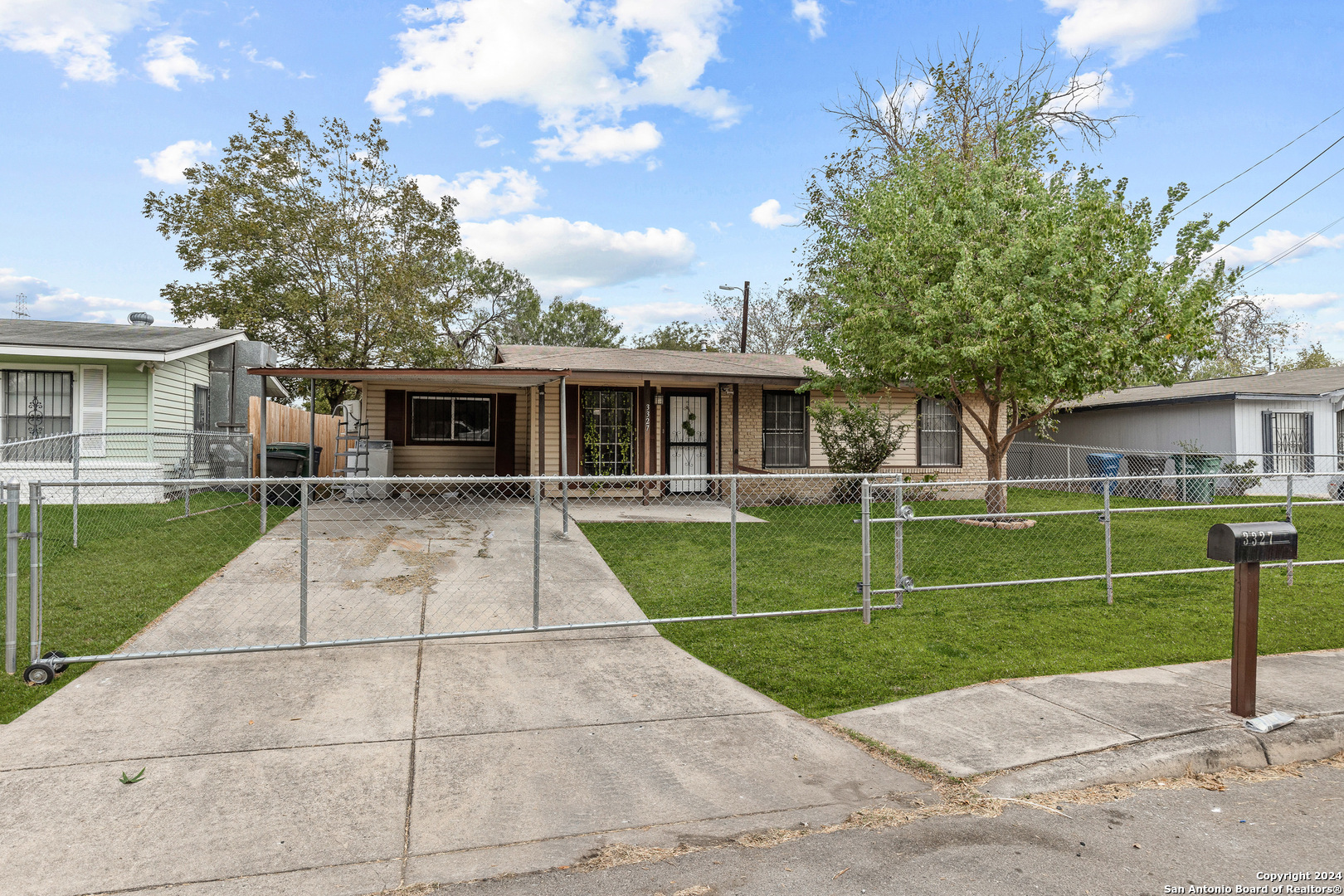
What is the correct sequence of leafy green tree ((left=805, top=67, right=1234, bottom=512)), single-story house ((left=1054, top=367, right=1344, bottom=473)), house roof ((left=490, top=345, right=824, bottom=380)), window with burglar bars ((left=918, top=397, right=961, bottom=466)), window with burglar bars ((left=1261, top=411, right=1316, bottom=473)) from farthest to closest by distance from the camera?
1. window with burglar bars ((left=1261, top=411, right=1316, bottom=473))
2. single-story house ((left=1054, top=367, right=1344, bottom=473))
3. window with burglar bars ((left=918, top=397, right=961, bottom=466))
4. house roof ((left=490, top=345, right=824, bottom=380))
5. leafy green tree ((left=805, top=67, right=1234, bottom=512))

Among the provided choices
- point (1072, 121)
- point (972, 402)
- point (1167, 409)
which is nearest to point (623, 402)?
point (972, 402)

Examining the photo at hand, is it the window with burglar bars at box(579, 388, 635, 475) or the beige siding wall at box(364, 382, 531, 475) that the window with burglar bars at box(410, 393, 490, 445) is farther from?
the window with burglar bars at box(579, 388, 635, 475)

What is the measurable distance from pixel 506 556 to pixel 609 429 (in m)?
7.43

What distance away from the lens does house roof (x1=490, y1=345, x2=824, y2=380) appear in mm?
15641

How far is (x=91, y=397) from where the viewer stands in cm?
1541

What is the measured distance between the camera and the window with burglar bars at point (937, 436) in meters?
18.8

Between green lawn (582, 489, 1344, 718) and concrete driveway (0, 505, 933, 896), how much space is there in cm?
68

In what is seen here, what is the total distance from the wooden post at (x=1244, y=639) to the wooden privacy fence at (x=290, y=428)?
17.4 meters

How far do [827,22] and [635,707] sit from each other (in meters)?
16.5

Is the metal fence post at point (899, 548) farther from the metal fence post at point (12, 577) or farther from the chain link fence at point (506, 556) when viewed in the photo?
the metal fence post at point (12, 577)

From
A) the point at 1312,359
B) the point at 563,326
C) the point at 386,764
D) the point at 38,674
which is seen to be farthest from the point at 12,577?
the point at 1312,359

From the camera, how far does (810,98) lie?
837 inches

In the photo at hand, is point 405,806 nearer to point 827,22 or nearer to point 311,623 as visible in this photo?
point 311,623

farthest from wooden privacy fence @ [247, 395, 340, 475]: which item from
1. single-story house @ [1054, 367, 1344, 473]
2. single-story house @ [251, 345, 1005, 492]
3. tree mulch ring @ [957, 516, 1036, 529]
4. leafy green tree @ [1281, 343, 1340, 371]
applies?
leafy green tree @ [1281, 343, 1340, 371]
